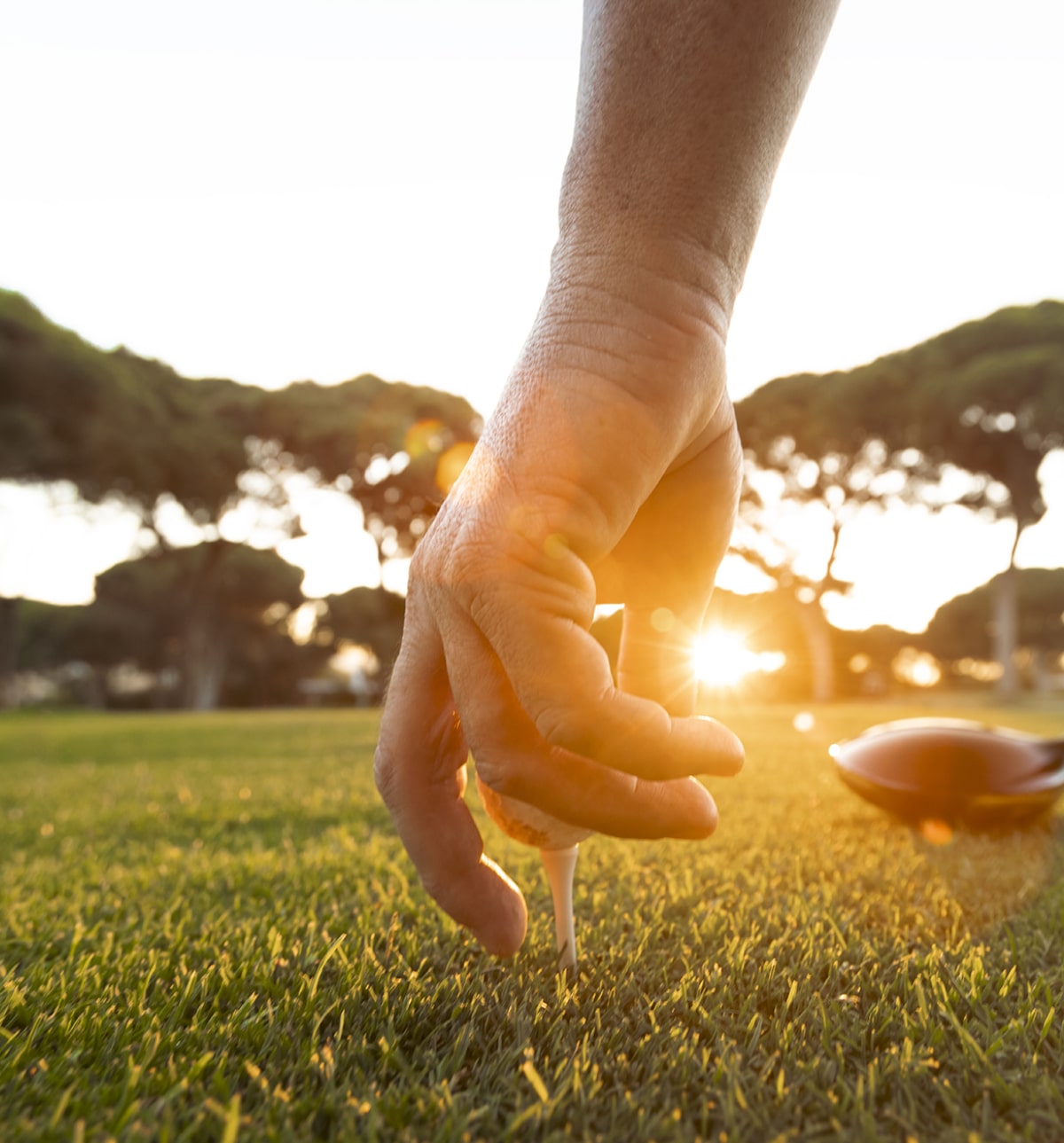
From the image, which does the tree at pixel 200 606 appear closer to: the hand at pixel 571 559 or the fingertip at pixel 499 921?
the fingertip at pixel 499 921

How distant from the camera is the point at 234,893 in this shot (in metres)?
2.65

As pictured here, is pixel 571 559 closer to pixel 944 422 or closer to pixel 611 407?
pixel 611 407

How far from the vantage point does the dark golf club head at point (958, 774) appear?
333 centimetres

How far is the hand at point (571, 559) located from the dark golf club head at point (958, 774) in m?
2.80

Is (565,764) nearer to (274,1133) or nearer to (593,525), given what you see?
(593,525)

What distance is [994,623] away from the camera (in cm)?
4062

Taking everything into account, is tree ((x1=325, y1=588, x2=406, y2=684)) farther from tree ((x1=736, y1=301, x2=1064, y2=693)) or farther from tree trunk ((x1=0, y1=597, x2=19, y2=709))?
tree ((x1=736, y1=301, x2=1064, y2=693))

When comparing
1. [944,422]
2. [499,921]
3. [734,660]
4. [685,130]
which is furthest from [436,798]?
[944,422]

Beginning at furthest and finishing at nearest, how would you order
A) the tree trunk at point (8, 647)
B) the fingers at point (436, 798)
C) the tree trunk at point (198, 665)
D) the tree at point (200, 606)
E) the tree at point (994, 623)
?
the tree at point (994, 623) → the tree at point (200, 606) → the tree trunk at point (198, 665) → the tree trunk at point (8, 647) → the fingers at point (436, 798)

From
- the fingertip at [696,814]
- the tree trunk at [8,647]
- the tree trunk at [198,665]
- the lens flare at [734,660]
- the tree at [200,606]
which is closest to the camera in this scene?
the fingertip at [696,814]

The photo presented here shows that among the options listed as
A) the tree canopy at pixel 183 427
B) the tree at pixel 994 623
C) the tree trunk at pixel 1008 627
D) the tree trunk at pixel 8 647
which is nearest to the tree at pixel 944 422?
the tree trunk at pixel 1008 627

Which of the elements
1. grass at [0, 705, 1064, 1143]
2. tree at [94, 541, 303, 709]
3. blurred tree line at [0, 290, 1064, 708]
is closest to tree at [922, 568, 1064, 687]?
blurred tree line at [0, 290, 1064, 708]

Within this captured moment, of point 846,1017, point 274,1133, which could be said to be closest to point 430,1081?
point 274,1133

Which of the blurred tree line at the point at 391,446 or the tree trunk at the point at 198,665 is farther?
the tree trunk at the point at 198,665
